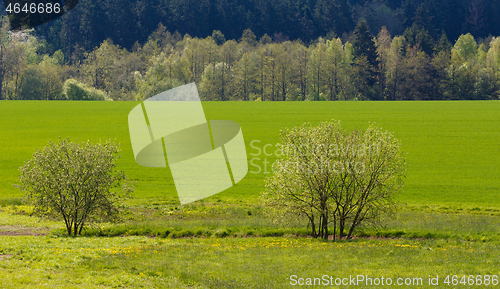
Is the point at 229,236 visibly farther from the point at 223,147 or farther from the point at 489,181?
the point at 223,147

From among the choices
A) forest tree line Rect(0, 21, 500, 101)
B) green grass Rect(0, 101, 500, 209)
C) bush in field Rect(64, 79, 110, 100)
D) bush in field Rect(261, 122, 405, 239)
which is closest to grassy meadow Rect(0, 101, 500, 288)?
green grass Rect(0, 101, 500, 209)

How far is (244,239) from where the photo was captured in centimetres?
2545

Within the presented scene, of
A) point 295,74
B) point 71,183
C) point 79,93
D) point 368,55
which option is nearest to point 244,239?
point 71,183

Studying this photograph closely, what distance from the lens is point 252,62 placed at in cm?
15338

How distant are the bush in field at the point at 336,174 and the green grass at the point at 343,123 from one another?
12363 millimetres

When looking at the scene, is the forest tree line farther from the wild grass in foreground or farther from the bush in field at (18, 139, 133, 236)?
the wild grass in foreground

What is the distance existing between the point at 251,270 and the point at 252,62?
138m

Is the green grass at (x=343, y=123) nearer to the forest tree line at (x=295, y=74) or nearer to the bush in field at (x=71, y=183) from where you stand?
the bush in field at (x=71, y=183)

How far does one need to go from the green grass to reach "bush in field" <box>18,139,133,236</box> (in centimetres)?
960

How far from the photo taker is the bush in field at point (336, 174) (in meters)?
25.5

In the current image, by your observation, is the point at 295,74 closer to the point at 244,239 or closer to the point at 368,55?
the point at 368,55

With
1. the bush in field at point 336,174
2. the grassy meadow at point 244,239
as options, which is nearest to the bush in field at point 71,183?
the grassy meadow at point 244,239

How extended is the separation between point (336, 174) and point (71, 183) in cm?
1380

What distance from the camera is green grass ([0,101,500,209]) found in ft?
137
